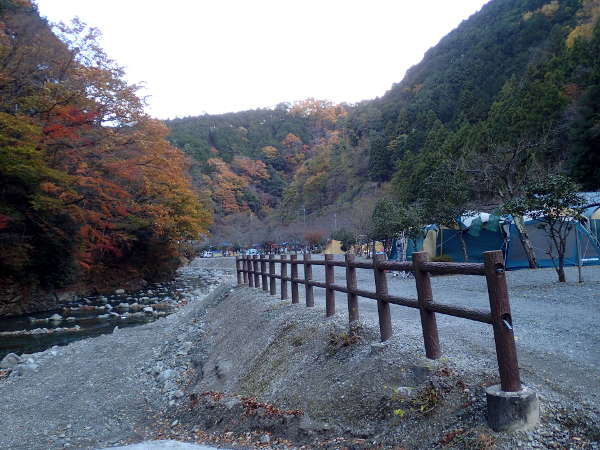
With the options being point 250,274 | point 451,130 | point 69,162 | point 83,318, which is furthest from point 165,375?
point 451,130

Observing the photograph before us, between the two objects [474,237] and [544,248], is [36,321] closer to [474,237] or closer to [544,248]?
[474,237]

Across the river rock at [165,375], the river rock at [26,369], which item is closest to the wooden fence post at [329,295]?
the river rock at [165,375]

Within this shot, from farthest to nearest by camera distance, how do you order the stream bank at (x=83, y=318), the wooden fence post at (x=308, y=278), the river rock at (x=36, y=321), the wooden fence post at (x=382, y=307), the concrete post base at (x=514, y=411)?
the river rock at (x=36, y=321) → the stream bank at (x=83, y=318) → the wooden fence post at (x=308, y=278) → the wooden fence post at (x=382, y=307) → the concrete post base at (x=514, y=411)

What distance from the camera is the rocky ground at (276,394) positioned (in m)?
3.58

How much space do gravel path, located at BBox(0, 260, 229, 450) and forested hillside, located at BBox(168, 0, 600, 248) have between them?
43.7 ft

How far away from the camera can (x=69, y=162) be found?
22906mm

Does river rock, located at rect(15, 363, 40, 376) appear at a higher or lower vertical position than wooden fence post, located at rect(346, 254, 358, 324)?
lower

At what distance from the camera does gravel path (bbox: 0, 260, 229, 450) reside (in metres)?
6.75

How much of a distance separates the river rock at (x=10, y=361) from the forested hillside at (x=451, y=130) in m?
15.0

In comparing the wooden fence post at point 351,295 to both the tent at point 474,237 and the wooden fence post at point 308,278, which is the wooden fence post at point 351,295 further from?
the tent at point 474,237

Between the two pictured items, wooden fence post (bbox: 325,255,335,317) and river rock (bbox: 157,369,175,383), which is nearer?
wooden fence post (bbox: 325,255,335,317)

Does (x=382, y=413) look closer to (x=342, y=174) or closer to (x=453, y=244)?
(x=453, y=244)

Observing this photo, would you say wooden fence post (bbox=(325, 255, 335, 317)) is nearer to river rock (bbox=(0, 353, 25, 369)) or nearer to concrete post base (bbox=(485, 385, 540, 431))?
Answer: concrete post base (bbox=(485, 385, 540, 431))

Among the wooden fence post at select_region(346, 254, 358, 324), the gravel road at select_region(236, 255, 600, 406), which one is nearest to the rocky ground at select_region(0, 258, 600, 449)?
the gravel road at select_region(236, 255, 600, 406)
